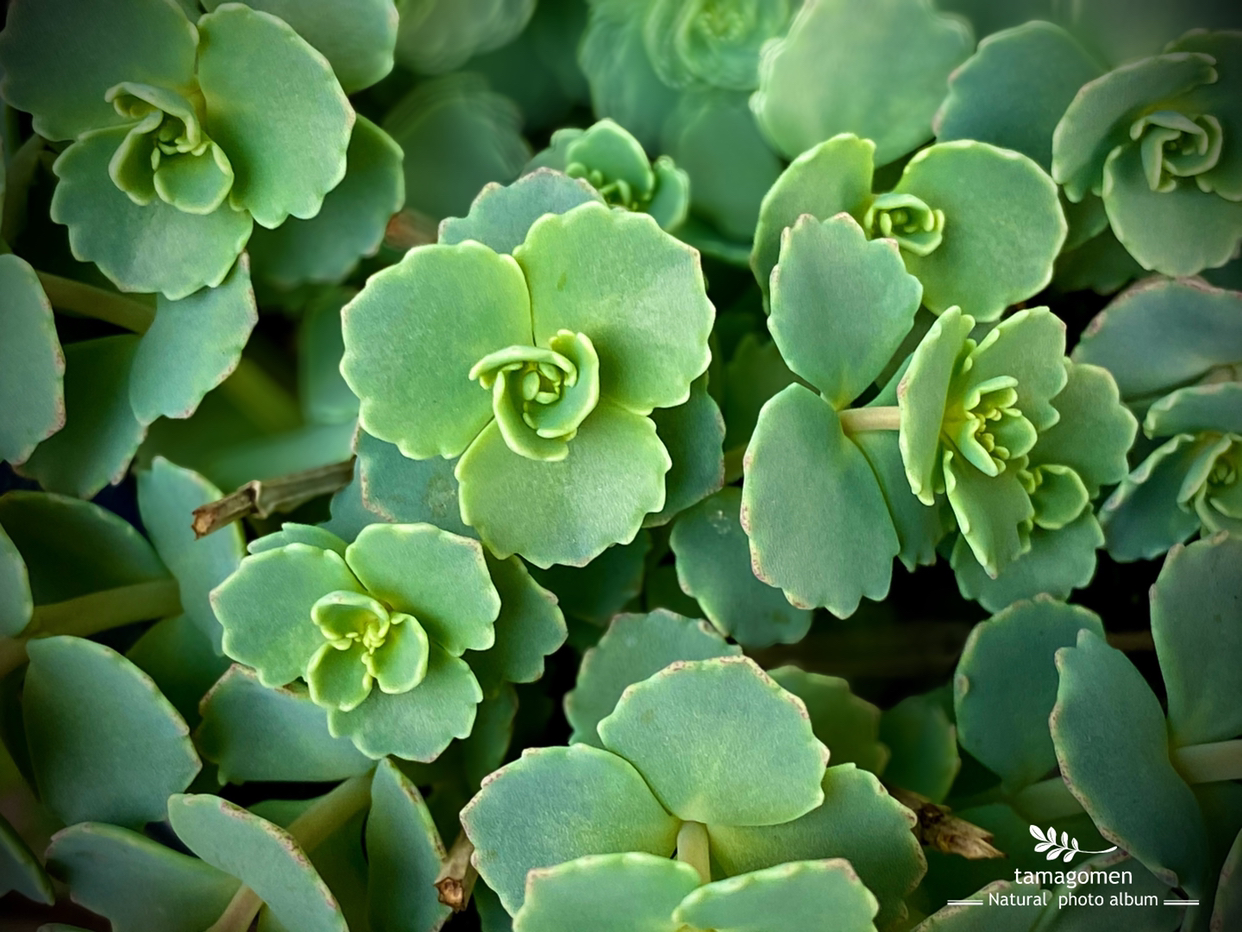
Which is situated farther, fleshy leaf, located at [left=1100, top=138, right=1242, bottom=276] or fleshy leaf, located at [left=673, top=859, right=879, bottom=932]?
fleshy leaf, located at [left=1100, top=138, right=1242, bottom=276]

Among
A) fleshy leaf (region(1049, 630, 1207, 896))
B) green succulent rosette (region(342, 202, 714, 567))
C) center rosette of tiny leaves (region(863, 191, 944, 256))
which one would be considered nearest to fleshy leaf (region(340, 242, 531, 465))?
green succulent rosette (region(342, 202, 714, 567))

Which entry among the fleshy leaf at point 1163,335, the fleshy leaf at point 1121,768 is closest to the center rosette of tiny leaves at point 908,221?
the fleshy leaf at point 1163,335

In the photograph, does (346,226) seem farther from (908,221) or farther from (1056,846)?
(1056,846)

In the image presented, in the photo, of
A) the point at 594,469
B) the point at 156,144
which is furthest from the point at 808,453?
the point at 156,144

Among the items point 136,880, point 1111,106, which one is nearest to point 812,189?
point 1111,106

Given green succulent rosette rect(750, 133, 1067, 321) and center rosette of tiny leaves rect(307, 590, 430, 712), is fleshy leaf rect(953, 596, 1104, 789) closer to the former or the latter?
green succulent rosette rect(750, 133, 1067, 321)

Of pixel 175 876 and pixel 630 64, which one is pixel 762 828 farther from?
pixel 630 64
